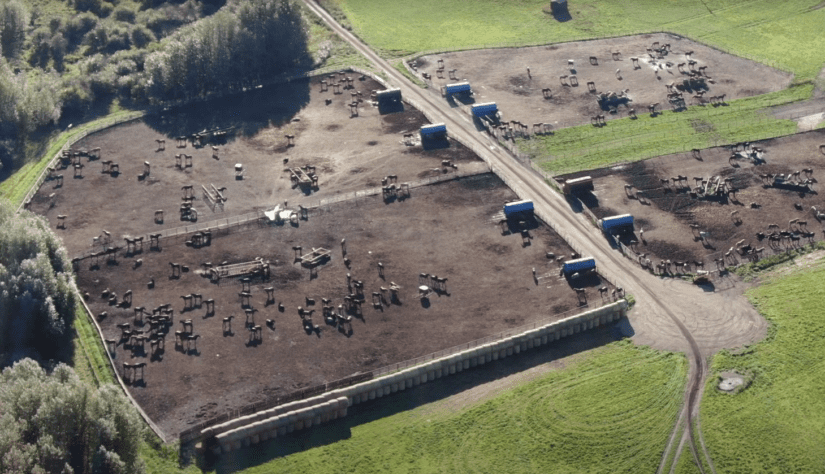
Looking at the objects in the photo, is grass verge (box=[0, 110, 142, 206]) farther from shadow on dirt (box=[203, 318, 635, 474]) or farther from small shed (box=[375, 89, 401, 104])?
shadow on dirt (box=[203, 318, 635, 474])

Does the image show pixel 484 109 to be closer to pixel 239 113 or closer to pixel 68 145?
pixel 239 113

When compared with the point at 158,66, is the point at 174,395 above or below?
below

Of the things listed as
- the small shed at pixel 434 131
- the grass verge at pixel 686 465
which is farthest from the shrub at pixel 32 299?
the grass verge at pixel 686 465

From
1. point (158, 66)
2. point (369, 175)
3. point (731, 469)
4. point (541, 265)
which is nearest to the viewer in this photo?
point (731, 469)

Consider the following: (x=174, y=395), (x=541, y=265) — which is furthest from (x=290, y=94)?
(x=174, y=395)

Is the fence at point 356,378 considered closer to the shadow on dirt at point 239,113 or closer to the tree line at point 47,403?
the tree line at point 47,403

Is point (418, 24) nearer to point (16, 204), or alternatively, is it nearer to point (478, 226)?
point (478, 226)
